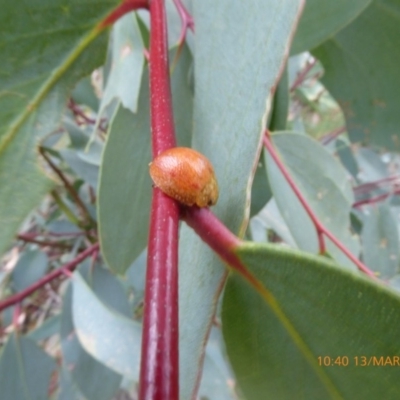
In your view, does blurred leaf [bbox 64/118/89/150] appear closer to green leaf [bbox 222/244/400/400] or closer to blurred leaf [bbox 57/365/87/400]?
blurred leaf [bbox 57/365/87/400]

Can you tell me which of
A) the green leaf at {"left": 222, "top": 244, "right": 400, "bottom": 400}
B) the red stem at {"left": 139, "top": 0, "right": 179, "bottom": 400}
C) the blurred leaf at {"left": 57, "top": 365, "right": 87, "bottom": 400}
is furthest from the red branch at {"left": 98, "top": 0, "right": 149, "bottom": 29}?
the blurred leaf at {"left": 57, "top": 365, "right": 87, "bottom": 400}

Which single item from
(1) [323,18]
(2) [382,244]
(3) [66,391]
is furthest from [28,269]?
(1) [323,18]

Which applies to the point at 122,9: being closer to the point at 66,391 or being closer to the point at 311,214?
the point at 311,214

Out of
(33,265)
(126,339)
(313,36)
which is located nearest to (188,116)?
(313,36)

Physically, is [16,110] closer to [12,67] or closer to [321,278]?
[12,67]

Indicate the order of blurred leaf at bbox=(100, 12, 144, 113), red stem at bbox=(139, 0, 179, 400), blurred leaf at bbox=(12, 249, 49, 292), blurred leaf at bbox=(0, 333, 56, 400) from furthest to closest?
blurred leaf at bbox=(12, 249, 49, 292), blurred leaf at bbox=(0, 333, 56, 400), blurred leaf at bbox=(100, 12, 144, 113), red stem at bbox=(139, 0, 179, 400)
